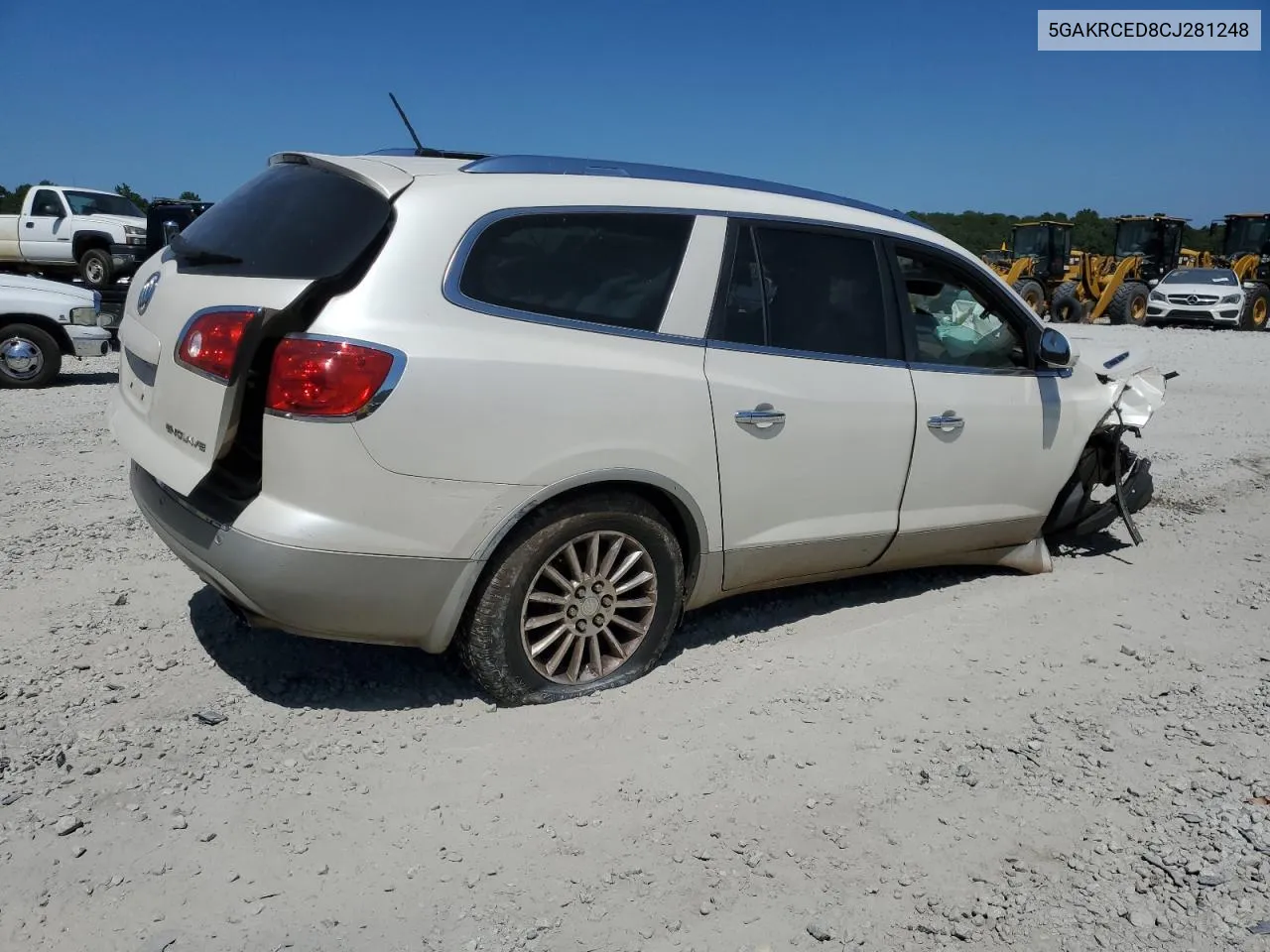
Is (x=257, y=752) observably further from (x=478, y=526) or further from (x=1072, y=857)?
(x=1072, y=857)

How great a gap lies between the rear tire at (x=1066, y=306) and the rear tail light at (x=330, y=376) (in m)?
25.6

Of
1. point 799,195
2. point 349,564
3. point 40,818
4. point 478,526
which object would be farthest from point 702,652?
point 40,818

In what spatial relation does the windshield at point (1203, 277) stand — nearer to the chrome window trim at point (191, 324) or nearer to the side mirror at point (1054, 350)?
the side mirror at point (1054, 350)

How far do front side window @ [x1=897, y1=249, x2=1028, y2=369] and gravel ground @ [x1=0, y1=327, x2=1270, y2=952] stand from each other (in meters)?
1.15

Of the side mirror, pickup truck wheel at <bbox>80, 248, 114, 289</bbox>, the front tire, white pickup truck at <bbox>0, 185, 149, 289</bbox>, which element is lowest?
the front tire

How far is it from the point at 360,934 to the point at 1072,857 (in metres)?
1.93

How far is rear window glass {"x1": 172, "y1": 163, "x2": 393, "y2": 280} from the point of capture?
10.4 ft

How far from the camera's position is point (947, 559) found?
15.9ft

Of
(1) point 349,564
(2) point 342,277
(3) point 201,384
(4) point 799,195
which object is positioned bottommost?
(1) point 349,564

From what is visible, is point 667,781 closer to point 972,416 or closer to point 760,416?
point 760,416

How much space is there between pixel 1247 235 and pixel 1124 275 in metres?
5.03

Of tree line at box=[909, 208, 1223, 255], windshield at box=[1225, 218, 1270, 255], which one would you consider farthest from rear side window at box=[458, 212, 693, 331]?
tree line at box=[909, 208, 1223, 255]

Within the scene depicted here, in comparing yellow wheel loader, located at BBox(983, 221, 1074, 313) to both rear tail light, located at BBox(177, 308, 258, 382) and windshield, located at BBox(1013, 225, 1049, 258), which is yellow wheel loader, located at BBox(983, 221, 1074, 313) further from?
rear tail light, located at BBox(177, 308, 258, 382)

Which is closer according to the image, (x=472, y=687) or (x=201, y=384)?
(x=201, y=384)
